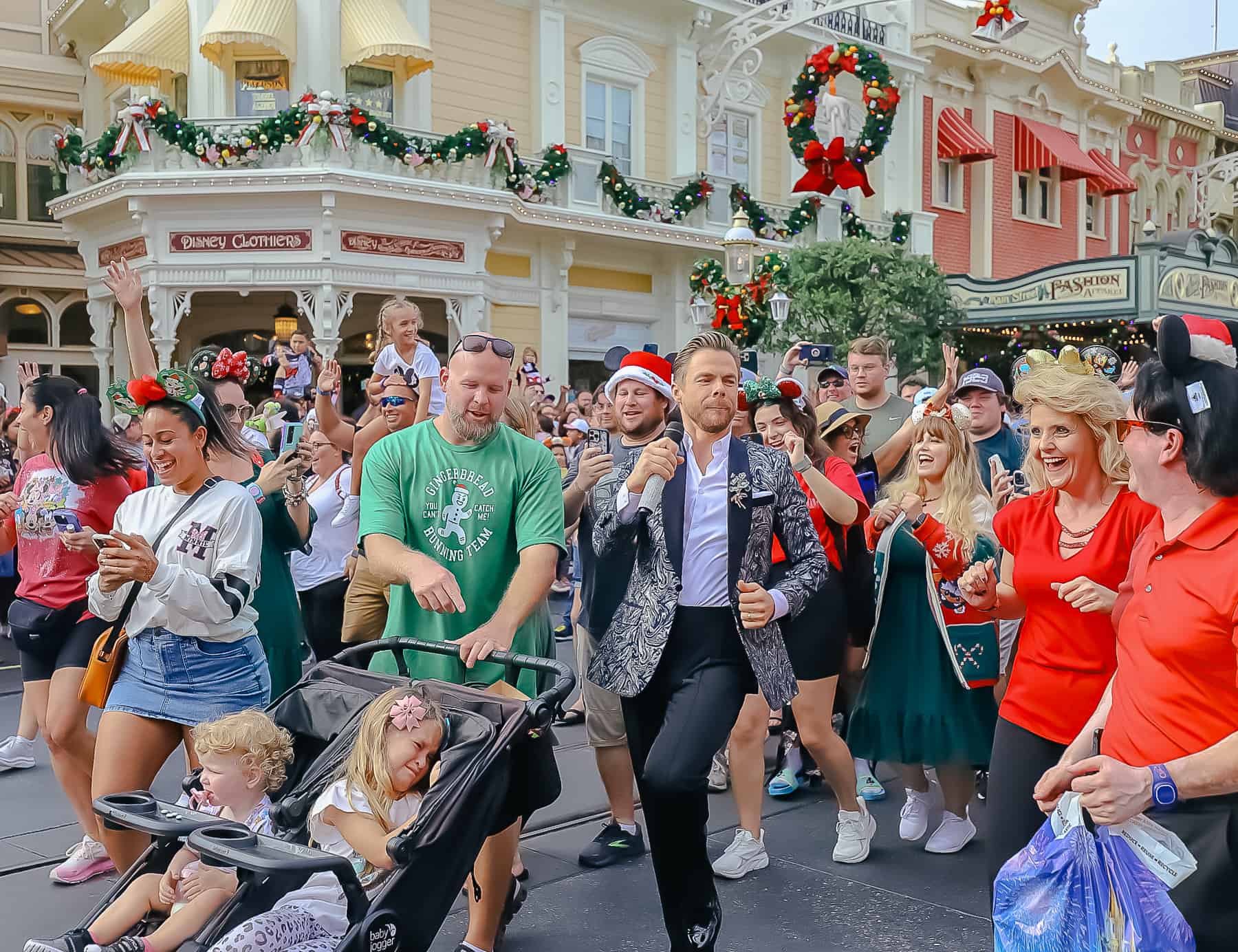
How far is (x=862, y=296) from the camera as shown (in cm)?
1717

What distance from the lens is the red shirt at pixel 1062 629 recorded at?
354cm

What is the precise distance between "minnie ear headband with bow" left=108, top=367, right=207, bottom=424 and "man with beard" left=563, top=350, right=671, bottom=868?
1.40m

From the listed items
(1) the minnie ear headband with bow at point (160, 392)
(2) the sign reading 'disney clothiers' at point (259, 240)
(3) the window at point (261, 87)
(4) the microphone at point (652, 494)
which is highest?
(3) the window at point (261, 87)

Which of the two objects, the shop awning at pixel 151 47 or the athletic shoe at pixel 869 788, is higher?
the shop awning at pixel 151 47

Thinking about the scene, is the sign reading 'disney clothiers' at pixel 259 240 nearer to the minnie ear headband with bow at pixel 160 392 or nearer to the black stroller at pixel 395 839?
the minnie ear headband with bow at pixel 160 392

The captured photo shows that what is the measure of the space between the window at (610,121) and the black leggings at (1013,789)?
668 inches

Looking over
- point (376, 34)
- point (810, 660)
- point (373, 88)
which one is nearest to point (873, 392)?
point (810, 660)

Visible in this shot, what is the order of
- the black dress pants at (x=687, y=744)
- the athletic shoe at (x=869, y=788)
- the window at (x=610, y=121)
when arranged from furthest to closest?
1. the window at (x=610, y=121)
2. the athletic shoe at (x=869, y=788)
3. the black dress pants at (x=687, y=744)

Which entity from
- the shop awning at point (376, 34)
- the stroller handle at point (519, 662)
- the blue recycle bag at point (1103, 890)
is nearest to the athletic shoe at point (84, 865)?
the stroller handle at point (519, 662)

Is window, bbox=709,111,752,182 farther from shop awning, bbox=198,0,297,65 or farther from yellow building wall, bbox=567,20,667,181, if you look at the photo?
shop awning, bbox=198,0,297,65

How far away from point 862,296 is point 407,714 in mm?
14680

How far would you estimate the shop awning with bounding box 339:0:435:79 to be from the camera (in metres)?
15.9

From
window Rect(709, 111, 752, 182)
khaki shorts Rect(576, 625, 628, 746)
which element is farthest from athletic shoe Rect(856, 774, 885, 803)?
window Rect(709, 111, 752, 182)

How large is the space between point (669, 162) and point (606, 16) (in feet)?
8.58
